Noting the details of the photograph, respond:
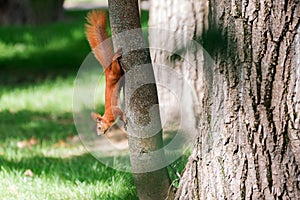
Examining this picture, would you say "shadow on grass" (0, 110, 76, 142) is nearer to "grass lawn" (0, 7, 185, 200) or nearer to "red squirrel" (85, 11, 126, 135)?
"grass lawn" (0, 7, 185, 200)

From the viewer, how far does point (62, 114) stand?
7207mm

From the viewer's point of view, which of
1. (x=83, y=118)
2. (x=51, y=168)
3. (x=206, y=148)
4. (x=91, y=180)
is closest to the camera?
(x=206, y=148)

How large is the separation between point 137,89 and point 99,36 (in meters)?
0.42

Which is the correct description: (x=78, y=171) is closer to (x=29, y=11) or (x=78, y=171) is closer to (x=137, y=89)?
(x=137, y=89)

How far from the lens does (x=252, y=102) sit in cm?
297

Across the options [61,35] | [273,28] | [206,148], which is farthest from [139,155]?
[61,35]

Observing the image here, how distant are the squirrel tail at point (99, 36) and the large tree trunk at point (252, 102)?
62cm

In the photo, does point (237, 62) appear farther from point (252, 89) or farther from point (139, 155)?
point (139, 155)

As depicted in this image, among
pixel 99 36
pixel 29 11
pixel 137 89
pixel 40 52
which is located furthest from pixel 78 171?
pixel 29 11

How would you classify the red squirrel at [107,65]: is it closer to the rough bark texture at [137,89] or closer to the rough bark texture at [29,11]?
the rough bark texture at [137,89]

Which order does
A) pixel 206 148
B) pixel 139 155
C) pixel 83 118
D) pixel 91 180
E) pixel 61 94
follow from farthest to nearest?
pixel 61 94 → pixel 83 118 → pixel 91 180 → pixel 139 155 → pixel 206 148

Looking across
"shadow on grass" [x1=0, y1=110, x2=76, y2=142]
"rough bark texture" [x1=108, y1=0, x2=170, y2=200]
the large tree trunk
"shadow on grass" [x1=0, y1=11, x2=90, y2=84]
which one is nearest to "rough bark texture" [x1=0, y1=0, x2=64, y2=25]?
"shadow on grass" [x1=0, y1=11, x2=90, y2=84]

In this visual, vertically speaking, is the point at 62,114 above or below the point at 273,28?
below

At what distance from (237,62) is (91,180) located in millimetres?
1751
